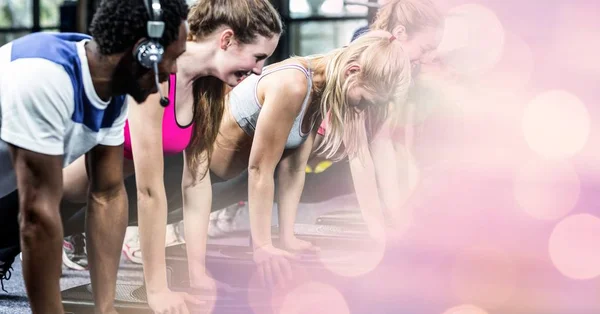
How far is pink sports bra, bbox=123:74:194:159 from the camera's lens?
2.08m

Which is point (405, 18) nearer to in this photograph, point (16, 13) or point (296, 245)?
point (296, 245)

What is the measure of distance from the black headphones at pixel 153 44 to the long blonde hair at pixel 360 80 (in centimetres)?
85

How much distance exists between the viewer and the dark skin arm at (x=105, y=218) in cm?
176

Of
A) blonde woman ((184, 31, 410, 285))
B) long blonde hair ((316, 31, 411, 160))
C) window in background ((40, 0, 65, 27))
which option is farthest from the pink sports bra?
window in background ((40, 0, 65, 27))

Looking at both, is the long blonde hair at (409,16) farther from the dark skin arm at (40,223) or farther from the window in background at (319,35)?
the window in background at (319,35)

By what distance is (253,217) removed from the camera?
2.31 meters

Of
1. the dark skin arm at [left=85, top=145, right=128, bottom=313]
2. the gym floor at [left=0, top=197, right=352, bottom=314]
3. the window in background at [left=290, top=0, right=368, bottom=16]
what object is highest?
the window in background at [left=290, top=0, right=368, bottom=16]

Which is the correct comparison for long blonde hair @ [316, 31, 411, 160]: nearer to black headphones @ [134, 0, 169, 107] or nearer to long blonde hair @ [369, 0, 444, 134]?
long blonde hair @ [369, 0, 444, 134]

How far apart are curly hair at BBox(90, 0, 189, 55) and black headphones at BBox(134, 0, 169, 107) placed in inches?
0.5

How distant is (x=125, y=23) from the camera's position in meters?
1.49

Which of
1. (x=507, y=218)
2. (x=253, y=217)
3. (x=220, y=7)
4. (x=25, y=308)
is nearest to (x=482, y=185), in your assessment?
(x=507, y=218)

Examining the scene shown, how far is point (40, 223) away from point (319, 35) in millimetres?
3499

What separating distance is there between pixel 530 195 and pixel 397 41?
2.45 feet

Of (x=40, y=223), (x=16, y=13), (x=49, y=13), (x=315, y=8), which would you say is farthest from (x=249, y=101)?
(x=16, y=13)
